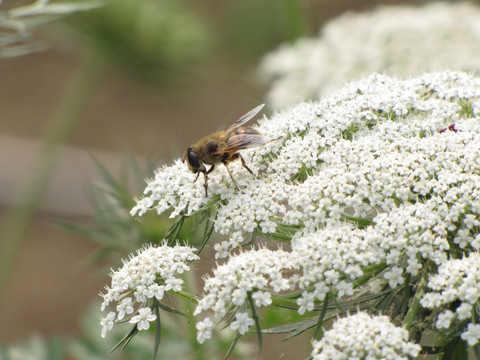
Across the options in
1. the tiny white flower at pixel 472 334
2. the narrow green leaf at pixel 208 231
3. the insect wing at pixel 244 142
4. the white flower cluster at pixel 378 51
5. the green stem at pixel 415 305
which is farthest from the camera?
the white flower cluster at pixel 378 51

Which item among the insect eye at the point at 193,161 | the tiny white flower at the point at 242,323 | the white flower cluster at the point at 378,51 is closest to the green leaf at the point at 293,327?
the tiny white flower at the point at 242,323

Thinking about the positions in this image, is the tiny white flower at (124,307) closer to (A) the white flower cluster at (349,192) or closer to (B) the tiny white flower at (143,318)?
(B) the tiny white flower at (143,318)

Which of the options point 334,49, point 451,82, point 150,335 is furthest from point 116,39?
point 451,82

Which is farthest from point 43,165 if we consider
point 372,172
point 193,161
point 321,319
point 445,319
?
point 445,319

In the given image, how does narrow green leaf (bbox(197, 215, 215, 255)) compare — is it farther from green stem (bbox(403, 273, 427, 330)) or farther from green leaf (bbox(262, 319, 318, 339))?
green stem (bbox(403, 273, 427, 330))

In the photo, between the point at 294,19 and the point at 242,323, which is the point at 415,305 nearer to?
the point at 242,323

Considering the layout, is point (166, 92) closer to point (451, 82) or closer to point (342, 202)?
point (451, 82)

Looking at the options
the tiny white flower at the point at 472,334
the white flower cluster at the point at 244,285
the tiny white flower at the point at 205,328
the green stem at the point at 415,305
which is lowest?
the tiny white flower at the point at 472,334
